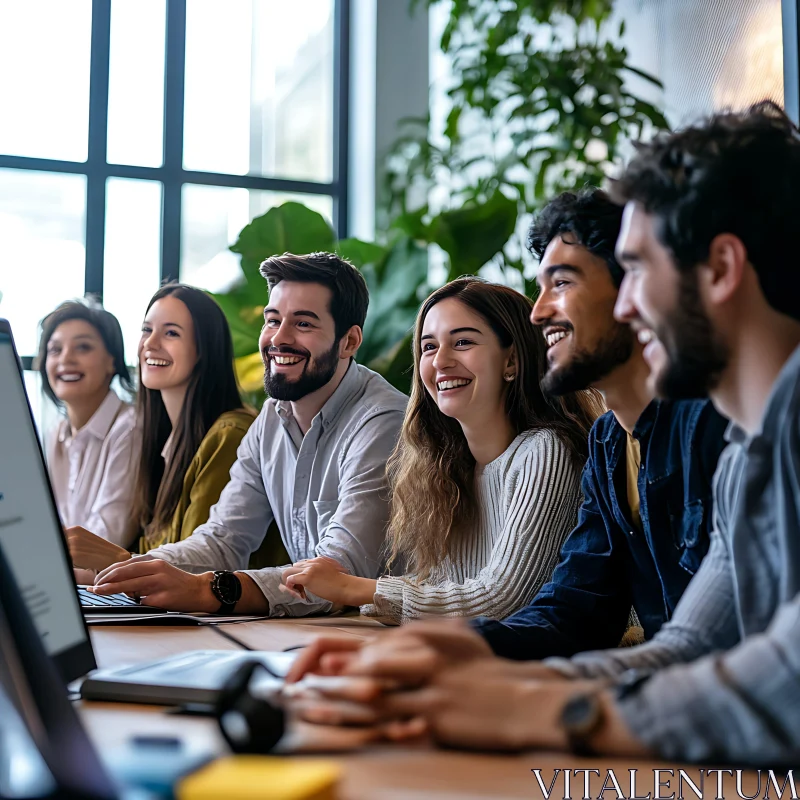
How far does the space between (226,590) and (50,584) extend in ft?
2.62

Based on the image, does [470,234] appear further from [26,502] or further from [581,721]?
[581,721]

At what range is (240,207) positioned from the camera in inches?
200

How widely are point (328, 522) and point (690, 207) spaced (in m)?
1.46

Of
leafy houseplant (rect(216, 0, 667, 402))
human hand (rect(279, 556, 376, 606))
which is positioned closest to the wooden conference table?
human hand (rect(279, 556, 376, 606))

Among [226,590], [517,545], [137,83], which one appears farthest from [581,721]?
[137,83]

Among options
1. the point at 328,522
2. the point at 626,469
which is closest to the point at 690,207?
the point at 626,469

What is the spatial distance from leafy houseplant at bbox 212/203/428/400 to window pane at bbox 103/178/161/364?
3.84ft

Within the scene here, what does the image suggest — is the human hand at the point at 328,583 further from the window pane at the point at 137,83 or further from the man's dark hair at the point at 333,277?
the window pane at the point at 137,83

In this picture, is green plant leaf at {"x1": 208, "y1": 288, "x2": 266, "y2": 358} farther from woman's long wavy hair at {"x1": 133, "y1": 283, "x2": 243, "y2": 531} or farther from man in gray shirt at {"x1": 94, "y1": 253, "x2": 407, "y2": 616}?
man in gray shirt at {"x1": 94, "y1": 253, "x2": 407, "y2": 616}

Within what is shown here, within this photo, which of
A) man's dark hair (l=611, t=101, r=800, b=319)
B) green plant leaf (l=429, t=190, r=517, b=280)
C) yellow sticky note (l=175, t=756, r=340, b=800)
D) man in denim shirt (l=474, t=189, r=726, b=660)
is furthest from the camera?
green plant leaf (l=429, t=190, r=517, b=280)

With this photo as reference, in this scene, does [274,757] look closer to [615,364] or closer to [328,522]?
[615,364]

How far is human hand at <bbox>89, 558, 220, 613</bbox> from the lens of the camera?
5.82ft

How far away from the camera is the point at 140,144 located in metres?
4.89

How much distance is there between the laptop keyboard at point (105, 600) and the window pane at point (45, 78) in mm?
3471
